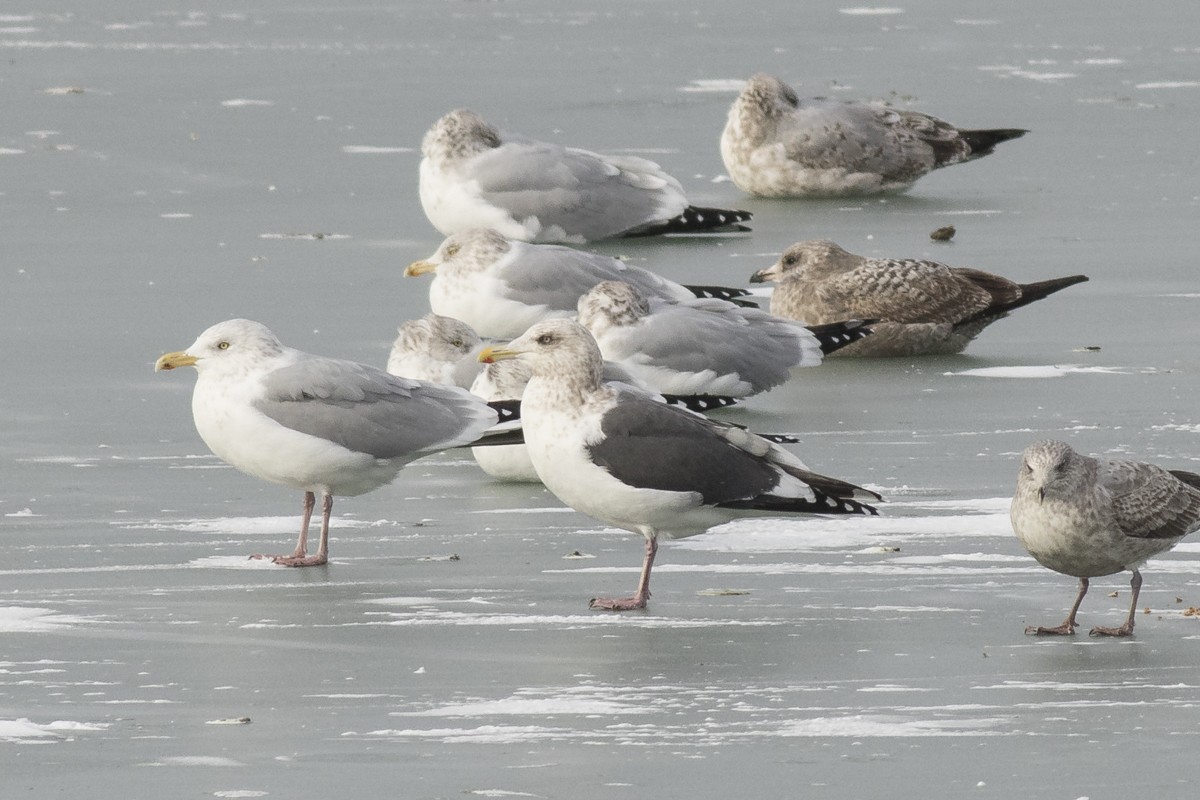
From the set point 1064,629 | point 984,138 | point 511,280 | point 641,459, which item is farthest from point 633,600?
point 984,138

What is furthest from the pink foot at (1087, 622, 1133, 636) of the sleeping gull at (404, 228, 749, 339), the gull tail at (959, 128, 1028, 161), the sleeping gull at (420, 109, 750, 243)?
the gull tail at (959, 128, 1028, 161)

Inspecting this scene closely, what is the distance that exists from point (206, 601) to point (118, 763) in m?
1.75

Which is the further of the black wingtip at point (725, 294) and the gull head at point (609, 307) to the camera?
the black wingtip at point (725, 294)

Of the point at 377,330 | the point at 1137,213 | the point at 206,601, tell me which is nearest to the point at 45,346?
the point at 377,330

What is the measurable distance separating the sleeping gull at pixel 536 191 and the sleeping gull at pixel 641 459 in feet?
22.3

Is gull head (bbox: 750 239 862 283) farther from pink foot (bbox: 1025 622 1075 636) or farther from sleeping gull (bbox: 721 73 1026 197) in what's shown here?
pink foot (bbox: 1025 622 1075 636)

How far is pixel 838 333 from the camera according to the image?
1073cm

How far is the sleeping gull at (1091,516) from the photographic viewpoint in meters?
6.46

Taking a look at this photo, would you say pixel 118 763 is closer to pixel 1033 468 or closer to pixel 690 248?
pixel 1033 468

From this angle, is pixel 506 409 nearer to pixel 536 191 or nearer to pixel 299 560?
pixel 299 560

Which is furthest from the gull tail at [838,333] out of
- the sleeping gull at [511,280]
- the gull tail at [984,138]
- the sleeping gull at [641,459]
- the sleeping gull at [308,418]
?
the gull tail at [984,138]

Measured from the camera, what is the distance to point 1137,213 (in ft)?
48.7

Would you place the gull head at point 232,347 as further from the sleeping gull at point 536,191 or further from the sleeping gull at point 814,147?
the sleeping gull at point 814,147

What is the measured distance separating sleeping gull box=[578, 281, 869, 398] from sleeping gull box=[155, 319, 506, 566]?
197 centimetres
